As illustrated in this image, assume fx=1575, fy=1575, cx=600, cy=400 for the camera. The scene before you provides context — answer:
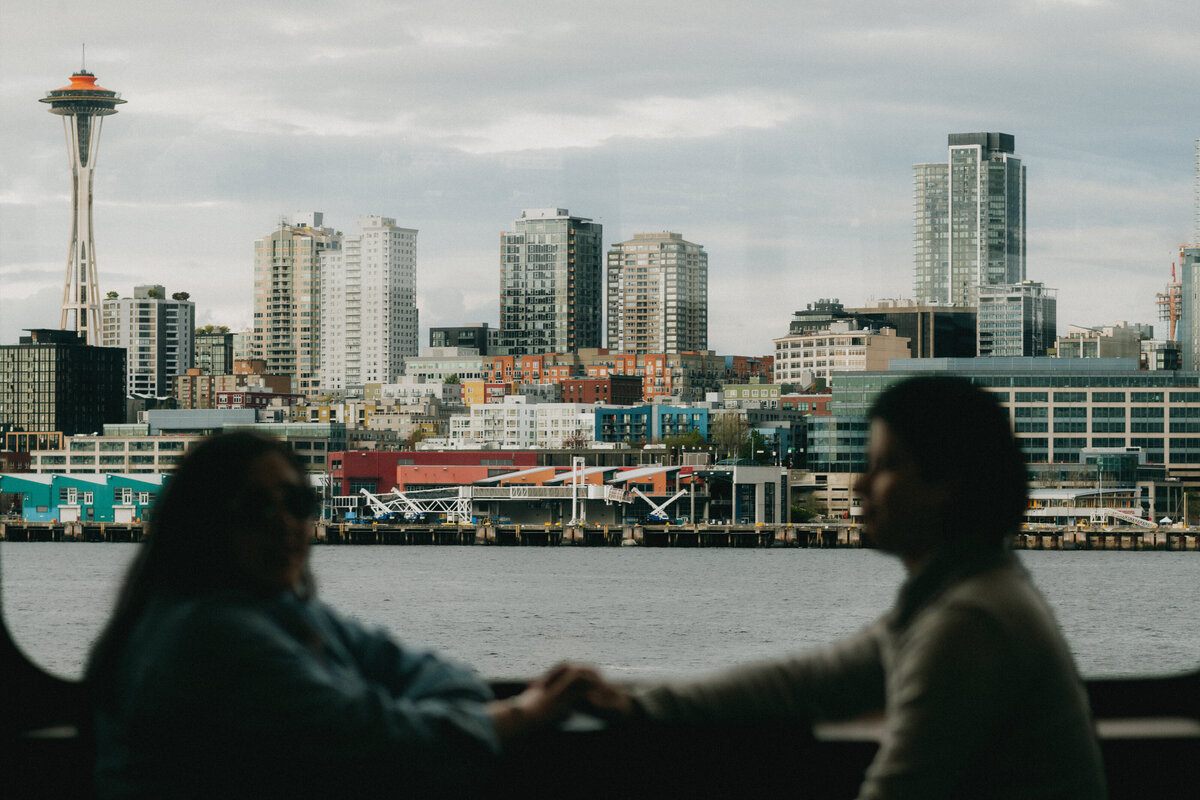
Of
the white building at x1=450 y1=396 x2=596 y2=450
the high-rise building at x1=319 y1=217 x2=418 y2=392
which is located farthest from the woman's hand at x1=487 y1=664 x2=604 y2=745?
the high-rise building at x1=319 y1=217 x2=418 y2=392

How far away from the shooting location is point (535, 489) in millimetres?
48812

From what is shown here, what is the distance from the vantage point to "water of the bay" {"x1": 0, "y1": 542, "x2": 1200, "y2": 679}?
55.5ft

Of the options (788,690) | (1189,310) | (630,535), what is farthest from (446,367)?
(788,690)

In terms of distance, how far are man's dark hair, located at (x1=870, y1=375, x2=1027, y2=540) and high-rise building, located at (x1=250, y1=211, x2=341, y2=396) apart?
331 ft

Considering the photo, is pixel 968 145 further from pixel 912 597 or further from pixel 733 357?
pixel 912 597

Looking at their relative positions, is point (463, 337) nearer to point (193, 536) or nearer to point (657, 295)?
point (657, 295)

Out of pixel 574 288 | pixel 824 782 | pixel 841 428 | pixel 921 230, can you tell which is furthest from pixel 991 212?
pixel 824 782

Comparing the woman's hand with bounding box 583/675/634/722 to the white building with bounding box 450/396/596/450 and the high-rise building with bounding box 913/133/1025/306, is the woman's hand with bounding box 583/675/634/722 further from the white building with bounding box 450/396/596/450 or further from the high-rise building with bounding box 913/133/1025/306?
the high-rise building with bounding box 913/133/1025/306

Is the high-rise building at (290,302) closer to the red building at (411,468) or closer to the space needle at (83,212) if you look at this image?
the space needle at (83,212)

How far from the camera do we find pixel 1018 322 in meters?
75.1

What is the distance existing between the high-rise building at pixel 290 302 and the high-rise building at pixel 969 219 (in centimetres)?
4480

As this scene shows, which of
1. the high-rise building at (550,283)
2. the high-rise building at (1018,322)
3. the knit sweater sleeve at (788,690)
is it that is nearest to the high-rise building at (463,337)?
the high-rise building at (550,283)

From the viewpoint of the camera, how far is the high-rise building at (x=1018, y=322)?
238 feet

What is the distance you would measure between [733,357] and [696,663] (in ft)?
242
